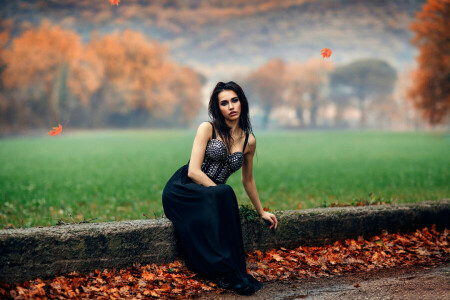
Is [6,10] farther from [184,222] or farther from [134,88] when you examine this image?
[184,222]

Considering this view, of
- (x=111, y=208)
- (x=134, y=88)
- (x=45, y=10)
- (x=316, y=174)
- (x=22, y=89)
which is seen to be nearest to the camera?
(x=111, y=208)

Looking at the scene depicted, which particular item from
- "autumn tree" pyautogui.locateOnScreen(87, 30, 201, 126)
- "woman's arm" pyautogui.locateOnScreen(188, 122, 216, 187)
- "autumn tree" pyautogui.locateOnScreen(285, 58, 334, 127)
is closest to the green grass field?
"woman's arm" pyautogui.locateOnScreen(188, 122, 216, 187)

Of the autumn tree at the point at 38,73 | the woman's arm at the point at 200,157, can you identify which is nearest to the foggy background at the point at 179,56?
the autumn tree at the point at 38,73

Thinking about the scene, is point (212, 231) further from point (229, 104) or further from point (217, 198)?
point (229, 104)

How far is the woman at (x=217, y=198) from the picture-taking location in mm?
3578

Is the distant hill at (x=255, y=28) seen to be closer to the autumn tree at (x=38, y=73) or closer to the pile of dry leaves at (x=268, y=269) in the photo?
the autumn tree at (x=38, y=73)

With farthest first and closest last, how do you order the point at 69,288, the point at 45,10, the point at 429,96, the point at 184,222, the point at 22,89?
the point at 45,10, the point at 22,89, the point at 429,96, the point at 184,222, the point at 69,288

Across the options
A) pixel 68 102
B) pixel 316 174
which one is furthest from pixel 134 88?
pixel 316 174

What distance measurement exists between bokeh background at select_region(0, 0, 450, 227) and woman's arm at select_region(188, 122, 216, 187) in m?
11.4

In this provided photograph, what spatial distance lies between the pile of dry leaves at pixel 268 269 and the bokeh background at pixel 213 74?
10408 millimetres

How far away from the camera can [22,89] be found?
28219 mm

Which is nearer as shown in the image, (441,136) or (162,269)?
(162,269)

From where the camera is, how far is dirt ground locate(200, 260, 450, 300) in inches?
140

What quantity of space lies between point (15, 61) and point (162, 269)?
1131 inches
